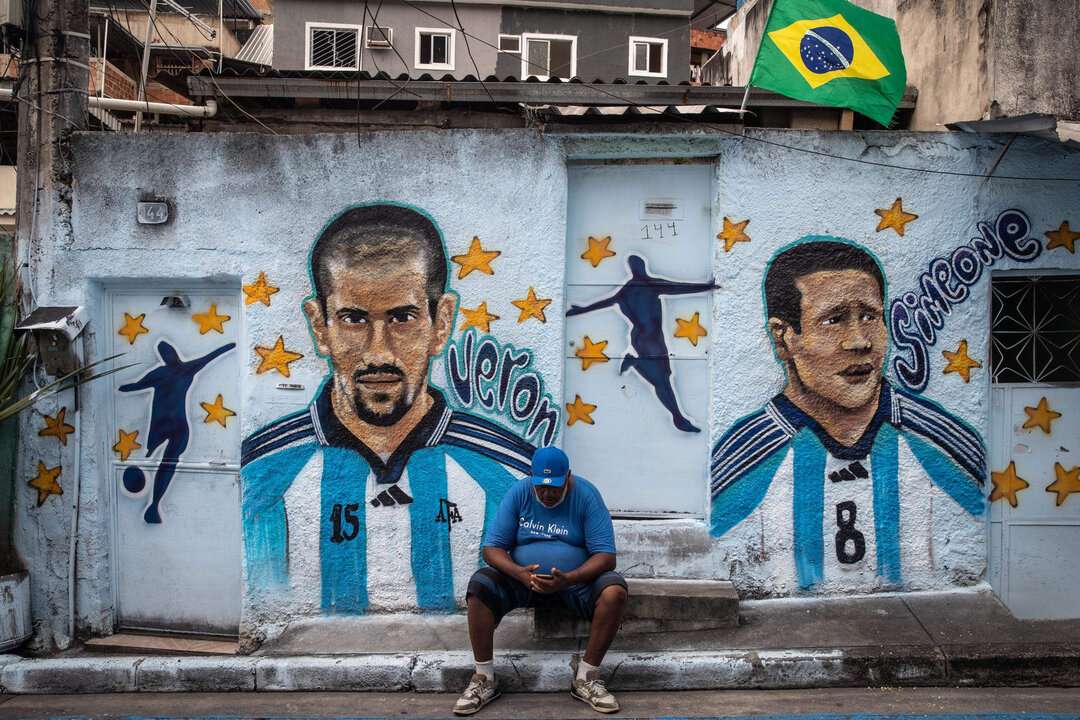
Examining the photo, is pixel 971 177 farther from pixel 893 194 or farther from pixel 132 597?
pixel 132 597

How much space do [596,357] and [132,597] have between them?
3527 mm

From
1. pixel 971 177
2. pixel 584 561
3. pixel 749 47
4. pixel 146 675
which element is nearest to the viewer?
pixel 584 561

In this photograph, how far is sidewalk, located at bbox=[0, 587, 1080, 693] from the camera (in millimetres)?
4223

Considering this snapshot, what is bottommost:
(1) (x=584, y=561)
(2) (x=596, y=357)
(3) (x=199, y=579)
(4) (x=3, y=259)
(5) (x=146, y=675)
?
(5) (x=146, y=675)

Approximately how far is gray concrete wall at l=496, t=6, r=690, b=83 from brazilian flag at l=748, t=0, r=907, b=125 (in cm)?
1089

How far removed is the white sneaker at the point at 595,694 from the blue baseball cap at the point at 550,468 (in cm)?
100

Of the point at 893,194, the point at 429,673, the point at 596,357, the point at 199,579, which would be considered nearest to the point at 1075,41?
the point at 893,194

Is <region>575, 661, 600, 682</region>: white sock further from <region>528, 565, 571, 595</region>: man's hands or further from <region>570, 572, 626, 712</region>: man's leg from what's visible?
<region>528, 565, 571, 595</region>: man's hands

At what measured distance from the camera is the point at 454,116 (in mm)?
6965

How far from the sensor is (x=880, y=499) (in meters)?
4.88

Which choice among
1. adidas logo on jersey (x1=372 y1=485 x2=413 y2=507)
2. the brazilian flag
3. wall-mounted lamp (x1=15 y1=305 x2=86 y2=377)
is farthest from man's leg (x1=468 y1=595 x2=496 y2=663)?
the brazilian flag

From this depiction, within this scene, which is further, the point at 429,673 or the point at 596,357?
the point at 596,357

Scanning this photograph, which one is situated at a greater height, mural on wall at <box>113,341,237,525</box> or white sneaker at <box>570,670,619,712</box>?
mural on wall at <box>113,341,237,525</box>

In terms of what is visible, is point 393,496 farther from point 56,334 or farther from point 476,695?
point 56,334
